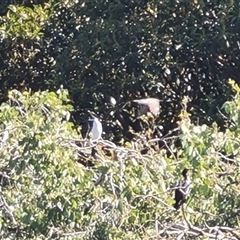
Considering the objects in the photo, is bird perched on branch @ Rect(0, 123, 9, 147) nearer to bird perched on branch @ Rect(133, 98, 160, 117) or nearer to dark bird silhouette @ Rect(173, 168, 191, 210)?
dark bird silhouette @ Rect(173, 168, 191, 210)

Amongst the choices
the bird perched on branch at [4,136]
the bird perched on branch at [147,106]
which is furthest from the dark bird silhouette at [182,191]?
the bird perched on branch at [147,106]

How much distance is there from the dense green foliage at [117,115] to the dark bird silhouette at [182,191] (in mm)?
49

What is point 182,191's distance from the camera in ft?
15.3

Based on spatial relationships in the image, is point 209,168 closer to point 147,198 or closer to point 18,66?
point 147,198

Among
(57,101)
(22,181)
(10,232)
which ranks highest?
(57,101)

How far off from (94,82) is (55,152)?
12.1 feet

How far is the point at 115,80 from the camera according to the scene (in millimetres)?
8086

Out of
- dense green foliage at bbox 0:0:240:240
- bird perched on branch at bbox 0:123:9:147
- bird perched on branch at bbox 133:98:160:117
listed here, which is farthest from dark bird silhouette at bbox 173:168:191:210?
bird perched on branch at bbox 133:98:160:117

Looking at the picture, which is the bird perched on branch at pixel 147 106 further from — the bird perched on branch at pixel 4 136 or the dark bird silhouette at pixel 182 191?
the bird perched on branch at pixel 4 136

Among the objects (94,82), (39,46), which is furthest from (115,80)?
(39,46)

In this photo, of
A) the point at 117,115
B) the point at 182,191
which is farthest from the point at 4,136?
the point at 117,115

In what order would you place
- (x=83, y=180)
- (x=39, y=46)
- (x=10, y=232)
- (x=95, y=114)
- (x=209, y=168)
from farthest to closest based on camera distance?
1. (x=39, y=46)
2. (x=95, y=114)
3. (x=10, y=232)
4. (x=83, y=180)
5. (x=209, y=168)

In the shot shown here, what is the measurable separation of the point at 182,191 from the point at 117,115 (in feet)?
12.0

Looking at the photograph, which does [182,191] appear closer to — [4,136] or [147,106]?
[4,136]
